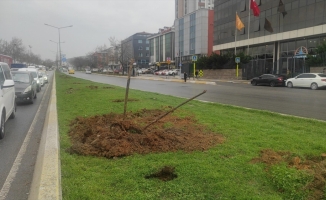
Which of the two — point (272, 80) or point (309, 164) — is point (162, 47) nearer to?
point (272, 80)

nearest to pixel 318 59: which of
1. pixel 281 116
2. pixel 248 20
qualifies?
pixel 248 20

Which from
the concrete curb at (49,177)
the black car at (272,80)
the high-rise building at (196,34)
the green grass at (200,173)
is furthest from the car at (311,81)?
the high-rise building at (196,34)

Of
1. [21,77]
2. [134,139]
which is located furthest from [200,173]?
[21,77]

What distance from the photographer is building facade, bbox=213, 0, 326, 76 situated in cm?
3388

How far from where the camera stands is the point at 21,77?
15258mm

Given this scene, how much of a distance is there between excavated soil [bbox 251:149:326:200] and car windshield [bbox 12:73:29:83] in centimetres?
1355

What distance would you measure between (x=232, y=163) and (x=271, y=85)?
26.6 meters

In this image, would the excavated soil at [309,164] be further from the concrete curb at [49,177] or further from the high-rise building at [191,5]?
the high-rise building at [191,5]

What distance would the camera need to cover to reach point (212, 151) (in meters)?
4.86

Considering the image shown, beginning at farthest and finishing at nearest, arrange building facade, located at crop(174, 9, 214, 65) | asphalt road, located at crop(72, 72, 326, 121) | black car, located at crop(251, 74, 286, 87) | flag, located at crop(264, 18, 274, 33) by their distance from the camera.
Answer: building facade, located at crop(174, 9, 214, 65) → flag, located at crop(264, 18, 274, 33) → black car, located at crop(251, 74, 286, 87) → asphalt road, located at crop(72, 72, 326, 121)

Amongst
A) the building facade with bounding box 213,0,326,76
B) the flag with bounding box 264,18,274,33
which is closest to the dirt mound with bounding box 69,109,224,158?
the building facade with bounding box 213,0,326,76

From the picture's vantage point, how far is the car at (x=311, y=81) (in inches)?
929

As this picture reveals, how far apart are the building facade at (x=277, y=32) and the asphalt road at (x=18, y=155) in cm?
3061

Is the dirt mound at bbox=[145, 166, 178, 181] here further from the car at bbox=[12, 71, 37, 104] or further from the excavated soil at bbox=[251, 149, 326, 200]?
the car at bbox=[12, 71, 37, 104]
